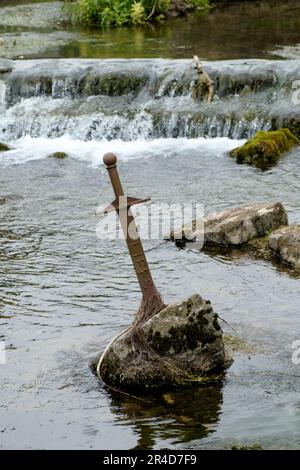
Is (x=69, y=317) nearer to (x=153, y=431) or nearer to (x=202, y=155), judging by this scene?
(x=153, y=431)

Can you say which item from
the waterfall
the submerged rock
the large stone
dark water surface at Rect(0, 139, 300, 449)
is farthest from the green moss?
the large stone

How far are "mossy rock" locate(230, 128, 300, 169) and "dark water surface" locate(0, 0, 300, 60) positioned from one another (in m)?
6.49

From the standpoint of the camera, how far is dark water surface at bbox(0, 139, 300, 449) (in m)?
8.94

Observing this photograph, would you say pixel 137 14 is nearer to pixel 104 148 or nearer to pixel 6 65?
pixel 6 65

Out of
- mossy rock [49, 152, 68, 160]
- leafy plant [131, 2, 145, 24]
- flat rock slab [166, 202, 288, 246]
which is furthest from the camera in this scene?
leafy plant [131, 2, 145, 24]

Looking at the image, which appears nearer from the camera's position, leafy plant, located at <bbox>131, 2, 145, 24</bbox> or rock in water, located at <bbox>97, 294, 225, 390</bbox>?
rock in water, located at <bbox>97, 294, 225, 390</bbox>

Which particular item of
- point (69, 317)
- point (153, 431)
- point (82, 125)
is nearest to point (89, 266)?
point (69, 317)

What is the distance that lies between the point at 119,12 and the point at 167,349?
2566 cm

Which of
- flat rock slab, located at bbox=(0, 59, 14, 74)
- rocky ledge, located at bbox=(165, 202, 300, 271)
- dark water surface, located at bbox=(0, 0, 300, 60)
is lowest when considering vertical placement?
rocky ledge, located at bbox=(165, 202, 300, 271)

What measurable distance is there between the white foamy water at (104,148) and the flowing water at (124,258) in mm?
51

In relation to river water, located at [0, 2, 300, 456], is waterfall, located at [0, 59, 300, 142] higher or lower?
higher

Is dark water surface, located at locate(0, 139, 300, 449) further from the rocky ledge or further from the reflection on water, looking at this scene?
the rocky ledge

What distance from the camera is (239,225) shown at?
14.1 metres

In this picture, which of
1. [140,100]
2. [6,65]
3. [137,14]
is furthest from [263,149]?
[137,14]
